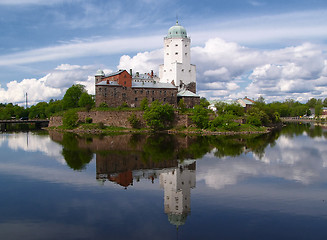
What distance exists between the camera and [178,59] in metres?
62.2

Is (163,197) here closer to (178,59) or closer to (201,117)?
(201,117)

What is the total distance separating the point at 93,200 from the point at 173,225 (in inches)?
185

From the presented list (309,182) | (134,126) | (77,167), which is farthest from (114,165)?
(134,126)

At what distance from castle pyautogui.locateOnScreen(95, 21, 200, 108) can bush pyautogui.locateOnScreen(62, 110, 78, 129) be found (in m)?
5.53

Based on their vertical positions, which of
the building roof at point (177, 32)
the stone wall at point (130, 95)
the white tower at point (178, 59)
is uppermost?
the building roof at point (177, 32)

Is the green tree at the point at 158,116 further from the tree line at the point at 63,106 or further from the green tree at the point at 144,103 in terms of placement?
the tree line at the point at 63,106

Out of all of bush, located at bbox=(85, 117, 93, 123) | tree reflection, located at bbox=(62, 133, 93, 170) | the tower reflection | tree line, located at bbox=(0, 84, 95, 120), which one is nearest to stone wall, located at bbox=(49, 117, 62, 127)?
tree line, located at bbox=(0, 84, 95, 120)

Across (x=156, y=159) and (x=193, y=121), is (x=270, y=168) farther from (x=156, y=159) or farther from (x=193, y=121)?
(x=193, y=121)

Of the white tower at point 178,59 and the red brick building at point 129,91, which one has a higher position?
the white tower at point 178,59

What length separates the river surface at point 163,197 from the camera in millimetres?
11398

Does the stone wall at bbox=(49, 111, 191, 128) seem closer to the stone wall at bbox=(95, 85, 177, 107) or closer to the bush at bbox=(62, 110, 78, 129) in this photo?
the stone wall at bbox=(95, 85, 177, 107)

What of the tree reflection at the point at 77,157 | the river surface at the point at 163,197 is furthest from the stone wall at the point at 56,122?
the river surface at the point at 163,197

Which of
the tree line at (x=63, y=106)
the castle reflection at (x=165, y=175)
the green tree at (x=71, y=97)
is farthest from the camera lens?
the green tree at (x=71, y=97)

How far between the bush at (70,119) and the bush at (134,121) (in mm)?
10857
